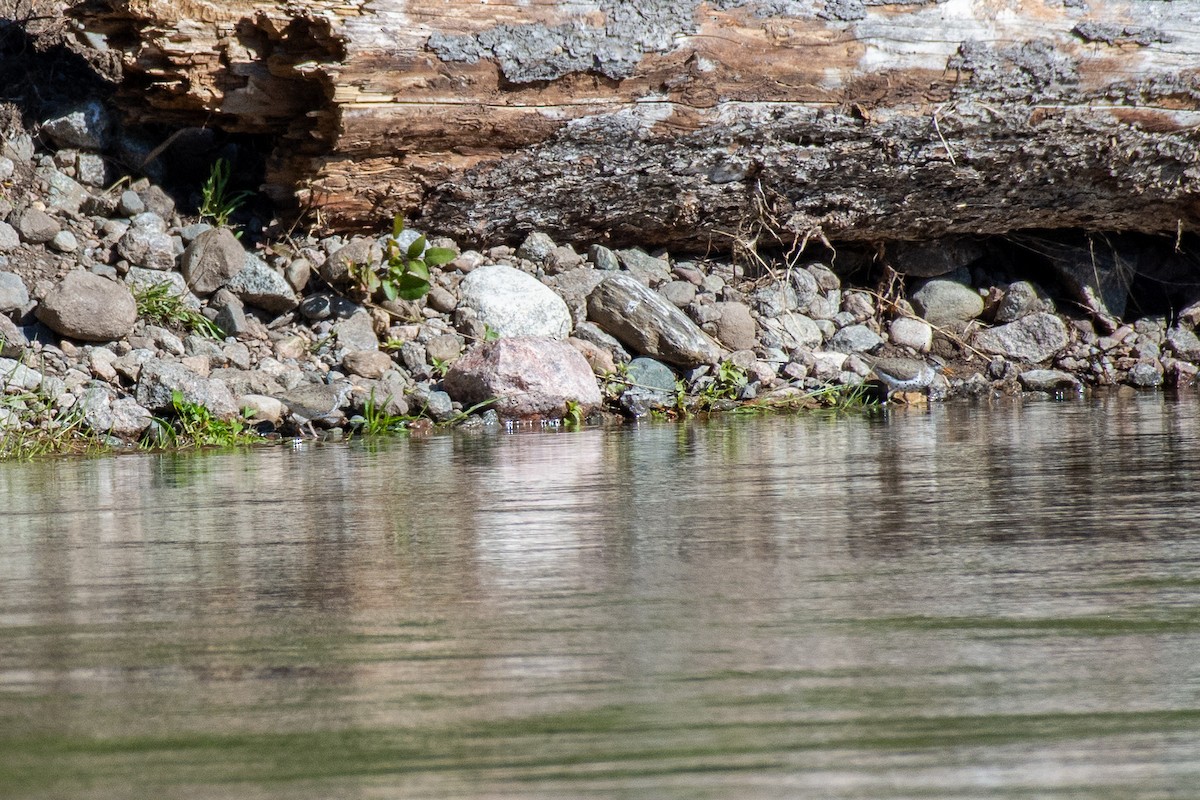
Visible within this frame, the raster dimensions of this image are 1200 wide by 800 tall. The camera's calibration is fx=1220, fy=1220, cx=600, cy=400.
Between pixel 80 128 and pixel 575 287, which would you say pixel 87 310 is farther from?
pixel 575 287

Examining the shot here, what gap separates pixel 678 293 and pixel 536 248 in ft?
2.78

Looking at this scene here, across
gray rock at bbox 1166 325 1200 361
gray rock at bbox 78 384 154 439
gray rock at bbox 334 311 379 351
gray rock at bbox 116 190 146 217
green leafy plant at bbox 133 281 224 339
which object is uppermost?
gray rock at bbox 116 190 146 217

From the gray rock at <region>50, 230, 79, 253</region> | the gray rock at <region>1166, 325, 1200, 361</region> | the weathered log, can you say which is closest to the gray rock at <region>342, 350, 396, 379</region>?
the weathered log

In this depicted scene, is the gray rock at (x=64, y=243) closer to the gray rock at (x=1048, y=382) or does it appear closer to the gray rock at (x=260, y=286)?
the gray rock at (x=260, y=286)

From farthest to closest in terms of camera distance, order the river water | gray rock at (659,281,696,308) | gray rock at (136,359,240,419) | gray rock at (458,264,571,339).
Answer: gray rock at (659,281,696,308) < gray rock at (458,264,571,339) < gray rock at (136,359,240,419) < the river water

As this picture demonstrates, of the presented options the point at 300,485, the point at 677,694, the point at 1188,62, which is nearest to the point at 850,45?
the point at 1188,62

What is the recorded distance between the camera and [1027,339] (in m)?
7.54

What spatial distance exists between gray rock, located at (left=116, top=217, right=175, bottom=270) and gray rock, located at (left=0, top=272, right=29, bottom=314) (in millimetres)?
630

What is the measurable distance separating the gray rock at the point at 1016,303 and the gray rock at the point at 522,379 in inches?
121

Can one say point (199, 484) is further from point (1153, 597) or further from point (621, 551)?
point (1153, 597)

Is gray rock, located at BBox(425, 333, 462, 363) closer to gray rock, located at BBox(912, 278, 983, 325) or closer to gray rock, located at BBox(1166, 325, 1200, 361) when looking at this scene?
gray rock, located at BBox(912, 278, 983, 325)

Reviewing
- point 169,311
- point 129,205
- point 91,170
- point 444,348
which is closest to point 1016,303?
point 444,348

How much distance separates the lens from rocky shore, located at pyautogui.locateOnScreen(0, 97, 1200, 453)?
5.45m

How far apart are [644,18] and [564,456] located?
9.30 feet
